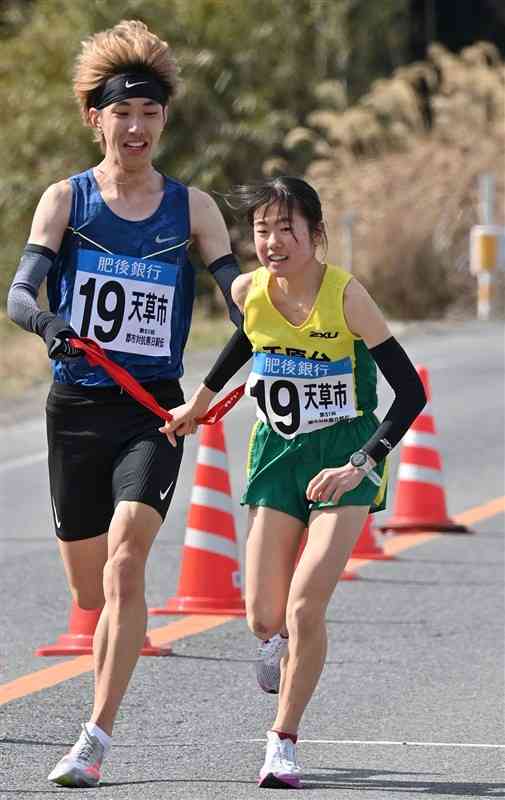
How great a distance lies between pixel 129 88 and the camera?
6.64 metres

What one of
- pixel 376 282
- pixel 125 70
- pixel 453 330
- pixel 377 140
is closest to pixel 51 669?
pixel 125 70

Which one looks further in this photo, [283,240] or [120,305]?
[120,305]

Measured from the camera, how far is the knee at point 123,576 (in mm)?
6262

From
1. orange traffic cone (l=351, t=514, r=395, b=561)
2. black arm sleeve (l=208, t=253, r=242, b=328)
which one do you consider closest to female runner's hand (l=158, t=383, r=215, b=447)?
black arm sleeve (l=208, t=253, r=242, b=328)

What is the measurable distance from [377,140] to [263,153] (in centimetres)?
197

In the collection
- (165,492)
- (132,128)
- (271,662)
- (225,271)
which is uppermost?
(132,128)

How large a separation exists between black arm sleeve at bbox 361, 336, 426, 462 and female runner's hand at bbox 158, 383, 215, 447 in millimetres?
573

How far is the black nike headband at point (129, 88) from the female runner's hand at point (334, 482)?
52.1 inches

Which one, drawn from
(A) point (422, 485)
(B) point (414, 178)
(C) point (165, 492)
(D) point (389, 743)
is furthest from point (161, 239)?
(B) point (414, 178)

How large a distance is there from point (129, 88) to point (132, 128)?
13 cm

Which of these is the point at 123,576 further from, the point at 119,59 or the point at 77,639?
the point at 77,639

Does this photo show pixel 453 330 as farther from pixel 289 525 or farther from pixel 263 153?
pixel 289 525

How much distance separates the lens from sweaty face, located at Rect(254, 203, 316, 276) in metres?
6.41

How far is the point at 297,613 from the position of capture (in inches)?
248
